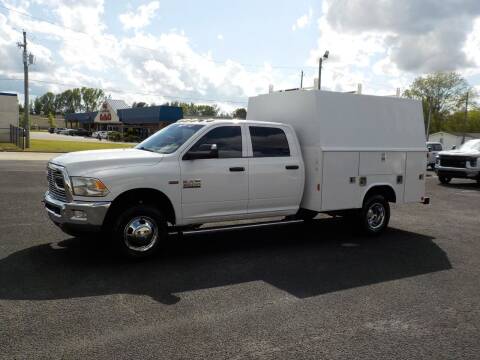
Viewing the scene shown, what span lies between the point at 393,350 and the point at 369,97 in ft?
17.3

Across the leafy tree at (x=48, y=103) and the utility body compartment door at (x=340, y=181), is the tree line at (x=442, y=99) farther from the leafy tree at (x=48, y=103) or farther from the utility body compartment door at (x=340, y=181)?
the leafy tree at (x=48, y=103)

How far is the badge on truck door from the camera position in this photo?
6516 mm

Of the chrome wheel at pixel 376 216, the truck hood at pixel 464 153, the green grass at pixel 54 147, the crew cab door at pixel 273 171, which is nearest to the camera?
the crew cab door at pixel 273 171

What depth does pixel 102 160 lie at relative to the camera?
6.07 m

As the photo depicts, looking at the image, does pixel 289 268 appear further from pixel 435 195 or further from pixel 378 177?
pixel 435 195

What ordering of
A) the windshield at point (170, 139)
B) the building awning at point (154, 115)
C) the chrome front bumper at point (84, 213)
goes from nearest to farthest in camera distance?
the chrome front bumper at point (84, 213) → the windshield at point (170, 139) → the building awning at point (154, 115)

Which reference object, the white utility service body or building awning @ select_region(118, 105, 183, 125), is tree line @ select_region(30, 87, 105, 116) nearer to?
building awning @ select_region(118, 105, 183, 125)

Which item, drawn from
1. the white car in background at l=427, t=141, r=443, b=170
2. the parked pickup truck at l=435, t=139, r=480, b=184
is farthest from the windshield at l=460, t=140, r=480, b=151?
the white car in background at l=427, t=141, r=443, b=170

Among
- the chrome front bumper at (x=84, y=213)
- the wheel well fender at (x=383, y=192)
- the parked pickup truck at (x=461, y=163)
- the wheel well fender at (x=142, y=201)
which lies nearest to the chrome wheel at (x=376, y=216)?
the wheel well fender at (x=383, y=192)

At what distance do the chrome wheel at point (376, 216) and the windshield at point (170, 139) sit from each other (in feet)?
11.9

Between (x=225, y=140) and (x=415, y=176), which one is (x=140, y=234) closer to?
(x=225, y=140)

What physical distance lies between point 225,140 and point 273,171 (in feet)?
3.03

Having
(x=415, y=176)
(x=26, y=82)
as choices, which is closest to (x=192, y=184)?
(x=415, y=176)

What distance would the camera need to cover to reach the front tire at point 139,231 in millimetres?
6117
